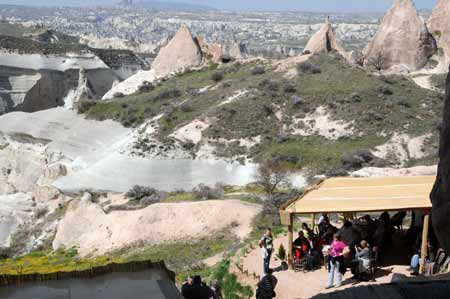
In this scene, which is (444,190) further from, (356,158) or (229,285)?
(356,158)

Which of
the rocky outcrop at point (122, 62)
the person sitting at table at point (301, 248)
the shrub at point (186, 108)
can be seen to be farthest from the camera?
the rocky outcrop at point (122, 62)

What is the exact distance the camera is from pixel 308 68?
122ft

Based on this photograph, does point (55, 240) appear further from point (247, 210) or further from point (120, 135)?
point (120, 135)

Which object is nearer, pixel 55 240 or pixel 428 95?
pixel 55 240

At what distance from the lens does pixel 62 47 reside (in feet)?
173

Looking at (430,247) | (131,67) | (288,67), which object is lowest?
(131,67)

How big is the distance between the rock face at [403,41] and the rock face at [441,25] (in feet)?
2.44

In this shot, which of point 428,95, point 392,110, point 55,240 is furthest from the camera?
point 428,95

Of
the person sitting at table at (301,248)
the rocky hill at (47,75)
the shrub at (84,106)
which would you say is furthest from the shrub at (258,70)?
the person sitting at table at (301,248)

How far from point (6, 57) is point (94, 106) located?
11602 millimetres

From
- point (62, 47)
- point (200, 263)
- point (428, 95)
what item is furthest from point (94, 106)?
point (200, 263)

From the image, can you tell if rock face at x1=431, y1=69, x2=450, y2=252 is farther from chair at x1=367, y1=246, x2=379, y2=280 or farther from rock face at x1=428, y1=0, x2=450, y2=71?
rock face at x1=428, y1=0, x2=450, y2=71

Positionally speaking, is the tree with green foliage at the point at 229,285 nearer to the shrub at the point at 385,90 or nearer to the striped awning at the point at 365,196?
the striped awning at the point at 365,196

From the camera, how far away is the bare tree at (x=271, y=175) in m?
23.6
